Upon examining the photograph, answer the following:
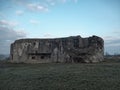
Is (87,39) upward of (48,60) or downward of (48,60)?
upward

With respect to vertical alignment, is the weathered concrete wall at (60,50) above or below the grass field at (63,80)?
above

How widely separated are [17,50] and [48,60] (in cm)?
766

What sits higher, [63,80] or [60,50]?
[60,50]

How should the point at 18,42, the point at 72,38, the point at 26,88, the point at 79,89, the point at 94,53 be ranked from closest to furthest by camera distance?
1. the point at 79,89
2. the point at 26,88
3. the point at 94,53
4. the point at 72,38
5. the point at 18,42

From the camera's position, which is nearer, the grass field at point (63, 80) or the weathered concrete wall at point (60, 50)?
the grass field at point (63, 80)

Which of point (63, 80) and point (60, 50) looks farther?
point (60, 50)

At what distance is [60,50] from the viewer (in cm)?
3550

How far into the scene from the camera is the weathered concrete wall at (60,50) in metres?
34.0

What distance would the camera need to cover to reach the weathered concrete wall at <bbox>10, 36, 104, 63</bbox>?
112ft

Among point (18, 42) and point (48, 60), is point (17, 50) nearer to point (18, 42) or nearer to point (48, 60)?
point (18, 42)

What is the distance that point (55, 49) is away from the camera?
35.9 m

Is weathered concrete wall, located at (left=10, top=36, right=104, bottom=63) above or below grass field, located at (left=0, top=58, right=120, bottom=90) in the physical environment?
above

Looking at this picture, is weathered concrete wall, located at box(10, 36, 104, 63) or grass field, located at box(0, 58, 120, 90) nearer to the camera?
grass field, located at box(0, 58, 120, 90)

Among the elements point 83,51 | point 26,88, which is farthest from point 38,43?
point 26,88
